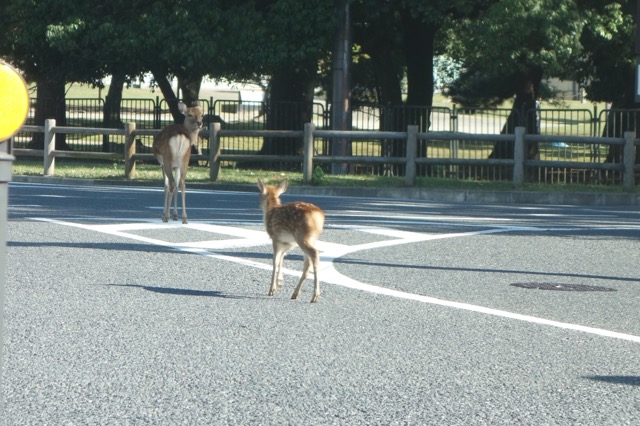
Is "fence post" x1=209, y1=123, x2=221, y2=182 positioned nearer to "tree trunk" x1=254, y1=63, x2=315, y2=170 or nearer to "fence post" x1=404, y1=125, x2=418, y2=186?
"fence post" x1=404, y1=125, x2=418, y2=186

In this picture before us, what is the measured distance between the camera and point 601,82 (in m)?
39.9

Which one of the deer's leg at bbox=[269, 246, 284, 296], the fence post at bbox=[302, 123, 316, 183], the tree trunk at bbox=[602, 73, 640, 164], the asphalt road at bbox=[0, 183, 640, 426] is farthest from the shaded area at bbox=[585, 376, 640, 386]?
the tree trunk at bbox=[602, 73, 640, 164]

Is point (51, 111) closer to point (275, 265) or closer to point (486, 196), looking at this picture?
point (486, 196)

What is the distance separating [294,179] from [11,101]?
21195 millimetres

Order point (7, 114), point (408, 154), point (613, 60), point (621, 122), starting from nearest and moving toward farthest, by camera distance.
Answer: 1. point (7, 114)
2. point (408, 154)
3. point (621, 122)
4. point (613, 60)

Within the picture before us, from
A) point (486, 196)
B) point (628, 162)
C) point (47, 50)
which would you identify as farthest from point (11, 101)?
point (47, 50)

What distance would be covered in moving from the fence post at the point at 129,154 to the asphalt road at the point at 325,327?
31.6ft

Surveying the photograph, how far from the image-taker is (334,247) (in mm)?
13383

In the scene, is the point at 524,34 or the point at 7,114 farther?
the point at 524,34

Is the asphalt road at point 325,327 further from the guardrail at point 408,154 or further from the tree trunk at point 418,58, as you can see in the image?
the tree trunk at point 418,58

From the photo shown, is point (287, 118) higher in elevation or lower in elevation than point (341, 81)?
lower

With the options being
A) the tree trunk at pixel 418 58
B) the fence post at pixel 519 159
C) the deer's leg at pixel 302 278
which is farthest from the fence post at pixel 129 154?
the deer's leg at pixel 302 278

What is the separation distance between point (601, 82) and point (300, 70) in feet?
36.6

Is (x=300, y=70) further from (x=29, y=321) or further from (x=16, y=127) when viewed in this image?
(x=16, y=127)
